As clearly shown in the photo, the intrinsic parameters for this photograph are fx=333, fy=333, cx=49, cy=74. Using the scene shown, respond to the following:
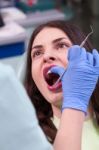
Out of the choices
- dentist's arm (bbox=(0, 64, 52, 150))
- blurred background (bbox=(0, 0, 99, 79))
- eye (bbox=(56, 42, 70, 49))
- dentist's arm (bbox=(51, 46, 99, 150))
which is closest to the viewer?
dentist's arm (bbox=(0, 64, 52, 150))

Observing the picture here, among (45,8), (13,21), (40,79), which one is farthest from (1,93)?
(45,8)

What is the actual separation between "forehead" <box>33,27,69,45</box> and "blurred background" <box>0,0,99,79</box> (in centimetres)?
24

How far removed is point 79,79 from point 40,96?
1.65ft

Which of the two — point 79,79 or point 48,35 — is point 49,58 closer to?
point 48,35

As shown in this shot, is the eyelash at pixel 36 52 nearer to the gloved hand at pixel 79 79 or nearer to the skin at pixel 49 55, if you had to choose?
the skin at pixel 49 55

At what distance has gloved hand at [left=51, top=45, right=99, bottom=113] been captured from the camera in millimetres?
1030

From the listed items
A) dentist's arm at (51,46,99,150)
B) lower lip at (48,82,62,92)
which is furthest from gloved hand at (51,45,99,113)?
lower lip at (48,82,62,92)

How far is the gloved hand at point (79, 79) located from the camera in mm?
1030

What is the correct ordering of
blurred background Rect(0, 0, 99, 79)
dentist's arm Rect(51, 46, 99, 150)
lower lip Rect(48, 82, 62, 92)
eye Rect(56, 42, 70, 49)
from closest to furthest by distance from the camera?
1. dentist's arm Rect(51, 46, 99, 150)
2. lower lip Rect(48, 82, 62, 92)
3. eye Rect(56, 42, 70, 49)
4. blurred background Rect(0, 0, 99, 79)

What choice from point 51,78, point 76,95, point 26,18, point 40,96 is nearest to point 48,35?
point 51,78

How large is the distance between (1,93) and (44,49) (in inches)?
26.0

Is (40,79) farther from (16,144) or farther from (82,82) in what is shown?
(16,144)

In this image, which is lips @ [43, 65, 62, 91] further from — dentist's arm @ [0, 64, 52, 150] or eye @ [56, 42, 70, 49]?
dentist's arm @ [0, 64, 52, 150]

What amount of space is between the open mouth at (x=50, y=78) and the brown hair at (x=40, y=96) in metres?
0.17
